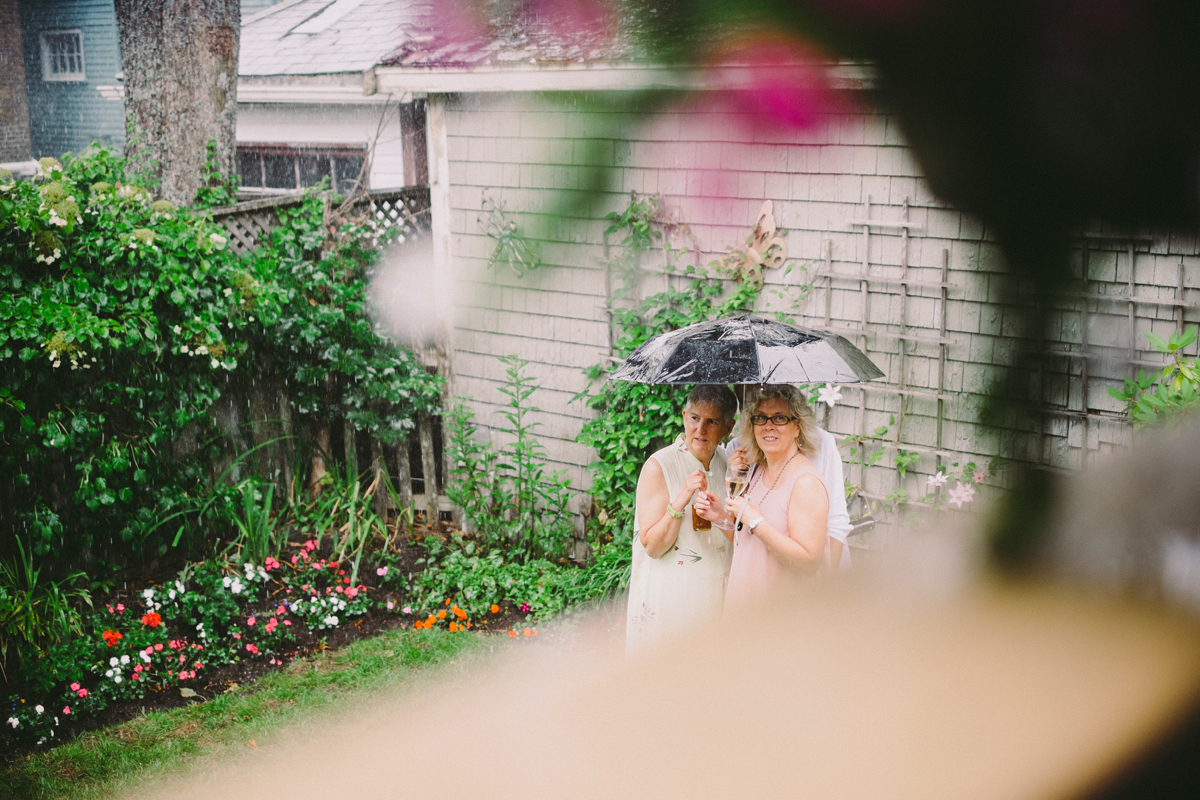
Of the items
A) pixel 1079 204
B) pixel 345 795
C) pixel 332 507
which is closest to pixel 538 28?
pixel 1079 204

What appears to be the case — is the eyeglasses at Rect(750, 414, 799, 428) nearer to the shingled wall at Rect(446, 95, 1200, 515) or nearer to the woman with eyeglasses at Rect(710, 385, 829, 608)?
the woman with eyeglasses at Rect(710, 385, 829, 608)

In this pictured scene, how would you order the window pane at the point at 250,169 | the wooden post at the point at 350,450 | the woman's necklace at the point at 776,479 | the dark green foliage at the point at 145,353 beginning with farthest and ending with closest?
the window pane at the point at 250,169 < the wooden post at the point at 350,450 < the dark green foliage at the point at 145,353 < the woman's necklace at the point at 776,479

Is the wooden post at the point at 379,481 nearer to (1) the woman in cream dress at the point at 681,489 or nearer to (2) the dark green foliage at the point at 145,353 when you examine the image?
(2) the dark green foliage at the point at 145,353

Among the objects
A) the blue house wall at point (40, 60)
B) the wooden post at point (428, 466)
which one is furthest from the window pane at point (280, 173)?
the blue house wall at point (40, 60)

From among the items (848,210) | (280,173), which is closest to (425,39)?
(848,210)

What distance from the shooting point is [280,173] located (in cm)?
798

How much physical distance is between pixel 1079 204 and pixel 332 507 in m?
6.06

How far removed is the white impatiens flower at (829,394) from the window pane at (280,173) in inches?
168

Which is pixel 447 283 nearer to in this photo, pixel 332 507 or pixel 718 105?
pixel 718 105

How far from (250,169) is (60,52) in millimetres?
7463

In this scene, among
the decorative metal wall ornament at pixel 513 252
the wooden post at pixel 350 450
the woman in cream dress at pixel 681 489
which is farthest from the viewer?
the wooden post at pixel 350 450

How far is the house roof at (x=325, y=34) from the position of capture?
501 mm

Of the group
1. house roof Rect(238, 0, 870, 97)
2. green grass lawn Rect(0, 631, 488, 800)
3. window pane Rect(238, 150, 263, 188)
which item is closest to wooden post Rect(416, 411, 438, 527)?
green grass lawn Rect(0, 631, 488, 800)

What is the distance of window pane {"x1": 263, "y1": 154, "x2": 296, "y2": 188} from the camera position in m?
7.28
